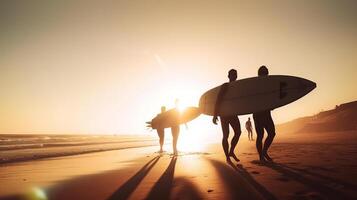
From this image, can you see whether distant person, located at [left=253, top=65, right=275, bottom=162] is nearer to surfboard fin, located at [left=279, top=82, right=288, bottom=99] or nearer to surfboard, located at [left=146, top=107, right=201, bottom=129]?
surfboard fin, located at [left=279, top=82, right=288, bottom=99]

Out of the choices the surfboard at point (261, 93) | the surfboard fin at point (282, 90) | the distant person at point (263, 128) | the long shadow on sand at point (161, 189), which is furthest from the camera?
the surfboard fin at point (282, 90)

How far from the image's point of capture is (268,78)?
30.1 feet

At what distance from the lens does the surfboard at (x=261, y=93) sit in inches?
342

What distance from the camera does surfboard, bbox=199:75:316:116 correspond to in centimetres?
869

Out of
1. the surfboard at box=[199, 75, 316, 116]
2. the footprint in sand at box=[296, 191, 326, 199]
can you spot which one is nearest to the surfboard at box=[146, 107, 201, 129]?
the surfboard at box=[199, 75, 316, 116]

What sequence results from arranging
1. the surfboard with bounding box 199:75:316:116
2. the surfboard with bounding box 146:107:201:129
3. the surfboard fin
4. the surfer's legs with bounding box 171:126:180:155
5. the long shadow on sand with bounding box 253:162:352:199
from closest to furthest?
the long shadow on sand with bounding box 253:162:352:199 < the surfboard with bounding box 199:75:316:116 < the surfboard fin < the surfer's legs with bounding box 171:126:180:155 < the surfboard with bounding box 146:107:201:129

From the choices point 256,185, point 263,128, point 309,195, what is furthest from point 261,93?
point 309,195

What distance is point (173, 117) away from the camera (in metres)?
14.3

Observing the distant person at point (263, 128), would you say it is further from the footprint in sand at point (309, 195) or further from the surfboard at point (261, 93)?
the footprint in sand at point (309, 195)

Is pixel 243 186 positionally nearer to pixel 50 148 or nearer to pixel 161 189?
pixel 161 189

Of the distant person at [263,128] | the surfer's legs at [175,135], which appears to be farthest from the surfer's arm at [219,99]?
the surfer's legs at [175,135]

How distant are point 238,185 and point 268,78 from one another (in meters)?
4.92

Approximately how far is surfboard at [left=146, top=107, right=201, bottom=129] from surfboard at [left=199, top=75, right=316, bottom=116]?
195 inches

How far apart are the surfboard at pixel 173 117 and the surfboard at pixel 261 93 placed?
16.2ft
